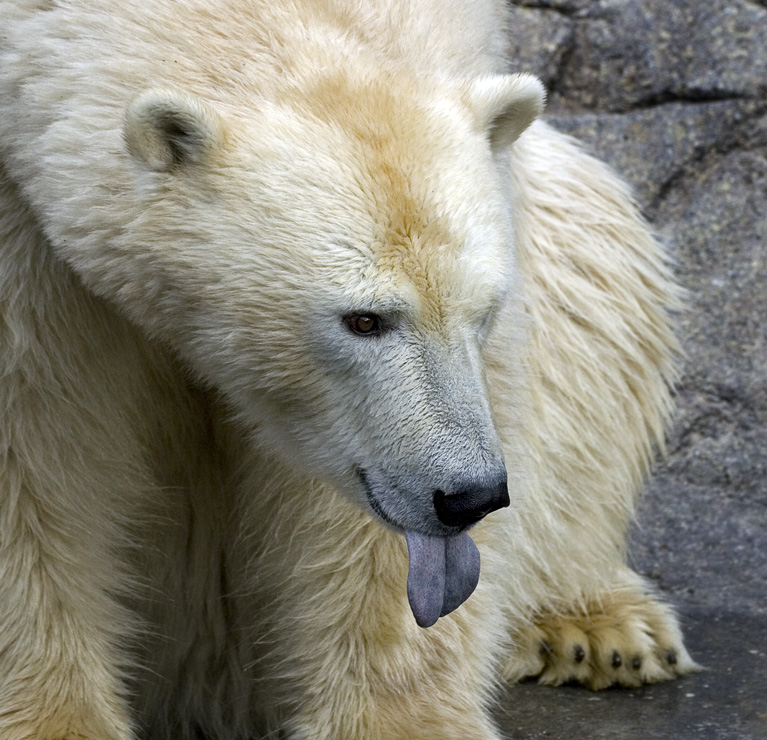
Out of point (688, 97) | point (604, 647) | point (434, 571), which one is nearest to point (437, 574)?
point (434, 571)

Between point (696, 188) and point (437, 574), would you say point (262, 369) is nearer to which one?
point (437, 574)

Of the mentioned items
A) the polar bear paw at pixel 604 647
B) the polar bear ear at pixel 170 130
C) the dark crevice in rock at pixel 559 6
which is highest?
the dark crevice in rock at pixel 559 6

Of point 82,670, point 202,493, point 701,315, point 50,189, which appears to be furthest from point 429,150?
point 701,315

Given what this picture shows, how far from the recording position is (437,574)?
7.67 feet

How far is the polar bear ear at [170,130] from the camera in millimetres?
2055

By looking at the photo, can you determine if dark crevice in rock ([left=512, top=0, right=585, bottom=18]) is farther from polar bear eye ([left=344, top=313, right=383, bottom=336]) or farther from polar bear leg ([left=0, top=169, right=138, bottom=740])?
polar bear eye ([left=344, top=313, right=383, bottom=336])

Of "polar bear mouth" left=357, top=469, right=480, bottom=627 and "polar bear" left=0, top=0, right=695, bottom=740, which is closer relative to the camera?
"polar bear" left=0, top=0, right=695, bottom=740

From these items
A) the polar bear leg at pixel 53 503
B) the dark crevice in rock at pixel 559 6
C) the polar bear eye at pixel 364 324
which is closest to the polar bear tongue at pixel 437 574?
the polar bear eye at pixel 364 324

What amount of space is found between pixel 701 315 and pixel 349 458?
255 centimetres

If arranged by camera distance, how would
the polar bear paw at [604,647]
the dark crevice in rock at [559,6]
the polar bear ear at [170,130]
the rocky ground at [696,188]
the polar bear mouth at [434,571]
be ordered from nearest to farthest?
the polar bear ear at [170,130] < the polar bear mouth at [434,571] < the polar bear paw at [604,647] < the rocky ground at [696,188] < the dark crevice in rock at [559,6]

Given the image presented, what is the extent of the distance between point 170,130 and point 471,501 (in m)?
0.78

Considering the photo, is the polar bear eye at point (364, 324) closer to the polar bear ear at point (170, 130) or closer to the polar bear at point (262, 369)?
the polar bear at point (262, 369)

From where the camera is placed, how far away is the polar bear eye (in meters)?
2.11

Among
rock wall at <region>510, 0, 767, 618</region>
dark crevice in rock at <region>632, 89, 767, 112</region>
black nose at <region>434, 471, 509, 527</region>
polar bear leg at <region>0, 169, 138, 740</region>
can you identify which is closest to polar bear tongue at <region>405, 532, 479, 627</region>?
black nose at <region>434, 471, 509, 527</region>
